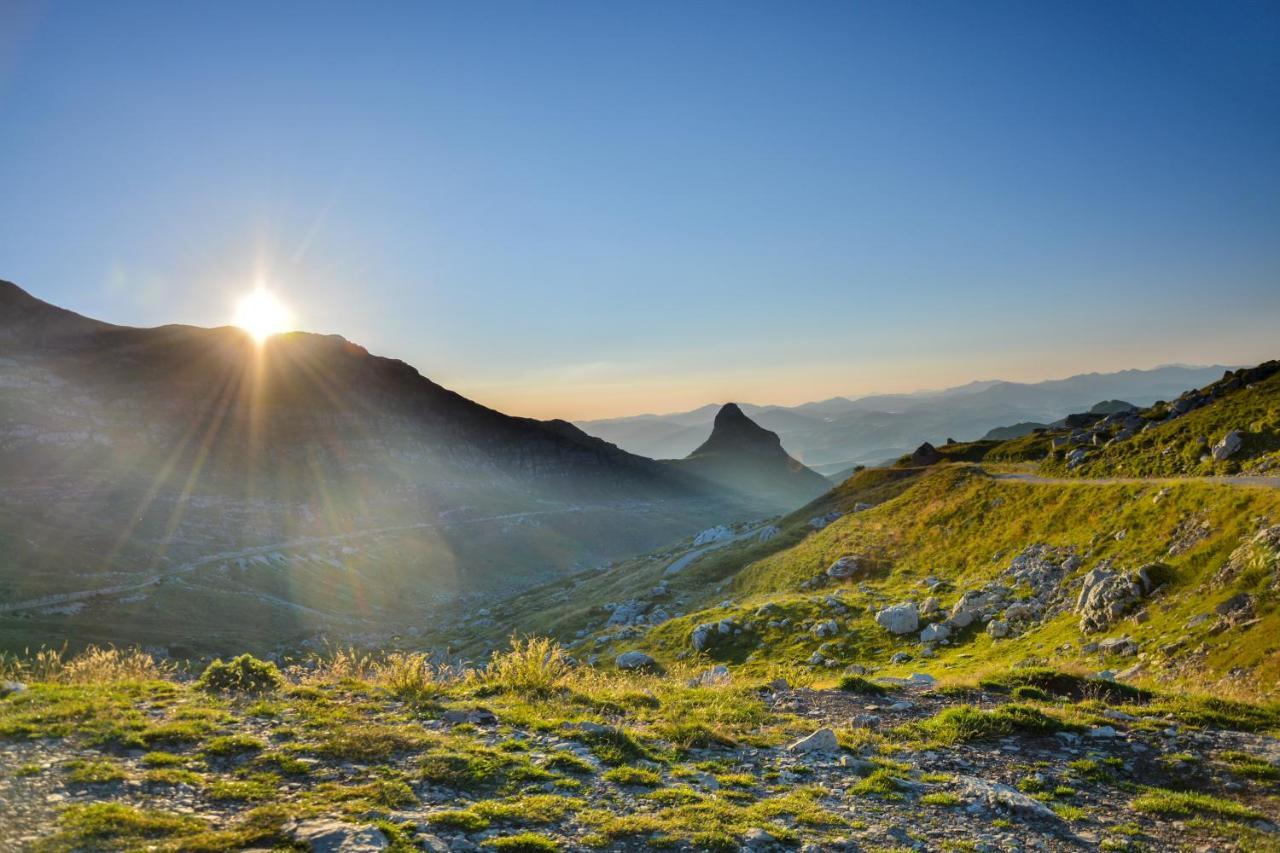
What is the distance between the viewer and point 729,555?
6988cm

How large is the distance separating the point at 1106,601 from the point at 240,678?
107 feet

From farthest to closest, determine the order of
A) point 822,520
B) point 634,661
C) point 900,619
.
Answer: point 822,520 < point 634,661 < point 900,619

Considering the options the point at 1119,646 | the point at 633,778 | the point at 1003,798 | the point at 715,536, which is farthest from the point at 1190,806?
the point at 715,536

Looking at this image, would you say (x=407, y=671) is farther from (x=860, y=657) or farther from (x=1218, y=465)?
(x=1218, y=465)

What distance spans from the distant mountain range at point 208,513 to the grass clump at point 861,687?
249ft

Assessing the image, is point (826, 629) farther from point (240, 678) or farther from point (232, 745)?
point (232, 745)

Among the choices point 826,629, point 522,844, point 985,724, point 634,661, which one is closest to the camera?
point 522,844

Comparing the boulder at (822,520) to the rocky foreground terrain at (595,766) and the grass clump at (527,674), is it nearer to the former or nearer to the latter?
the rocky foreground terrain at (595,766)

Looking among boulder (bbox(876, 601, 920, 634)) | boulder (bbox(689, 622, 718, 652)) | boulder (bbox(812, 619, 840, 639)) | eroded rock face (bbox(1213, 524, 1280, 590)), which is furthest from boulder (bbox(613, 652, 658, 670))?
eroded rock face (bbox(1213, 524, 1280, 590))

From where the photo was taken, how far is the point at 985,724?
43.9 feet

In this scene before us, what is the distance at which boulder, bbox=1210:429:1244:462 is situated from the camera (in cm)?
3638

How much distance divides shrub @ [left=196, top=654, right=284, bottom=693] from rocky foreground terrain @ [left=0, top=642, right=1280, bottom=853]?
0.06 meters

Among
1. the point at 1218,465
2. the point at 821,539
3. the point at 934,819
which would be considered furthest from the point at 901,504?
the point at 934,819

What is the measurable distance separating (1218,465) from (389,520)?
157m
